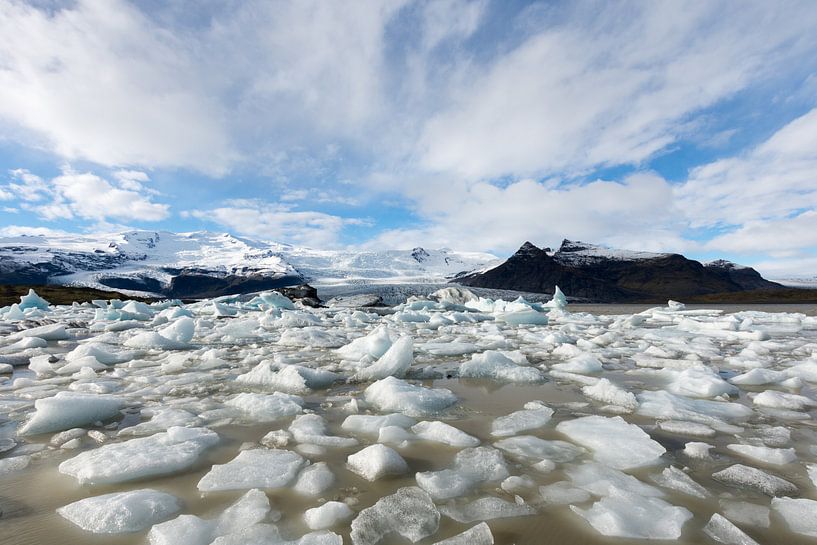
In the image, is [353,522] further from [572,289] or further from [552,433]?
[572,289]

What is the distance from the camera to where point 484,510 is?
161cm

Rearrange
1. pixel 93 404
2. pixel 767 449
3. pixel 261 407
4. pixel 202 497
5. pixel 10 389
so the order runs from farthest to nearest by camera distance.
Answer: pixel 10 389 < pixel 261 407 < pixel 93 404 < pixel 767 449 < pixel 202 497

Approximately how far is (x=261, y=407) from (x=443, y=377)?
2.03 m

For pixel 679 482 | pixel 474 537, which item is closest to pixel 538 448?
pixel 679 482

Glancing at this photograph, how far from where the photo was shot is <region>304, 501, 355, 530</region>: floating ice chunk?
59.6 inches

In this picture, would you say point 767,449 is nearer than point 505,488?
No

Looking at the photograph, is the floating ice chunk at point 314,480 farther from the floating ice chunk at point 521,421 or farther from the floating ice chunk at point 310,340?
the floating ice chunk at point 310,340

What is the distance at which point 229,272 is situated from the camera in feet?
489

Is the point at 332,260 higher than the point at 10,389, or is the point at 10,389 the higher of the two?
the point at 332,260

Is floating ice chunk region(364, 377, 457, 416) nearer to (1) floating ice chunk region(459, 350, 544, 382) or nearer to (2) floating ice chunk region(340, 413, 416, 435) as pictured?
(2) floating ice chunk region(340, 413, 416, 435)

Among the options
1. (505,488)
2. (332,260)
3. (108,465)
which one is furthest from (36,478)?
(332,260)

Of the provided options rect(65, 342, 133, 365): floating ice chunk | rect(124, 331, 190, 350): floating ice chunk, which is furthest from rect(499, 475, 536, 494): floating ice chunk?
rect(124, 331, 190, 350): floating ice chunk

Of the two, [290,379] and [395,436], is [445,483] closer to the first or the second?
[395,436]

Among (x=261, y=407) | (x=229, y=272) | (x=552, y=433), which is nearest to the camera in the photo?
(x=552, y=433)
